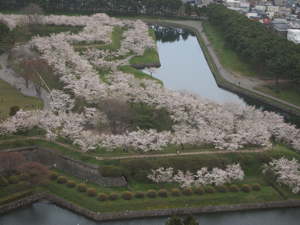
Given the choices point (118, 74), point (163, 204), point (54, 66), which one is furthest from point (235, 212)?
point (54, 66)

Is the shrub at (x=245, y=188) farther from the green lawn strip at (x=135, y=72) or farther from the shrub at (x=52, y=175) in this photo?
the green lawn strip at (x=135, y=72)

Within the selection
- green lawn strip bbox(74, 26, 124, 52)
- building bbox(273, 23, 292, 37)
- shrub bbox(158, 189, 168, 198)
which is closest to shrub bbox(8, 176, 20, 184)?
shrub bbox(158, 189, 168, 198)

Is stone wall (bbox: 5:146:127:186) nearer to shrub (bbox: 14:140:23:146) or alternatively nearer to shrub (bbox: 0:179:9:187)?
shrub (bbox: 14:140:23:146)

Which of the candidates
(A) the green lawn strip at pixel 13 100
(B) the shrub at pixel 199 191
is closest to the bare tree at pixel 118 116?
(A) the green lawn strip at pixel 13 100

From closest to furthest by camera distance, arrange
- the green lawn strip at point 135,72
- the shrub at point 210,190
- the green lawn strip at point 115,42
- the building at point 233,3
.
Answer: the shrub at point 210,190 < the green lawn strip at point 135,72 < the green lawn strip at point 115,42 < the building at point 233,3

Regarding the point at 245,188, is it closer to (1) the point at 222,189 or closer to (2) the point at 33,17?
(1) the point at 222,189

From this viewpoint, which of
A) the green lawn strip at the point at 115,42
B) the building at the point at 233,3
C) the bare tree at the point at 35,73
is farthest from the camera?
the building at the point at 233,3
